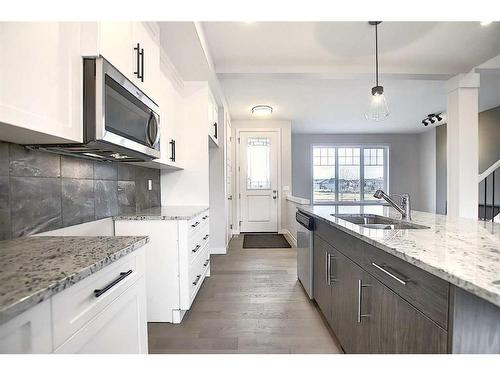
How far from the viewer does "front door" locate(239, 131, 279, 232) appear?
5852mm

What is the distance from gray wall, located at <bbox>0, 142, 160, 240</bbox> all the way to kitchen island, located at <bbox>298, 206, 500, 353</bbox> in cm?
158

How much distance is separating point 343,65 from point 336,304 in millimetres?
2774

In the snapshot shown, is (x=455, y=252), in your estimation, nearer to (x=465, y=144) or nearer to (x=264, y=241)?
(x=465, y=144)

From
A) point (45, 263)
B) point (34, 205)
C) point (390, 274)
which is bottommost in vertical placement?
point (390, 274)

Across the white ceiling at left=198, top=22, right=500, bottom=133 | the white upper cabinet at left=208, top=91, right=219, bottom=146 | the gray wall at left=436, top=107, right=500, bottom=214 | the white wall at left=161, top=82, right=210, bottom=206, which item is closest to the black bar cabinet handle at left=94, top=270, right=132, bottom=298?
the white wall at left=161, top=82, right=210, bottom=206

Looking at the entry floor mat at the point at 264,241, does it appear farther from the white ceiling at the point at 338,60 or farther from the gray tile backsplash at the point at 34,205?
the gray tile backsplash at the point at 34,205

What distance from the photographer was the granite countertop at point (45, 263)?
23.5 inches

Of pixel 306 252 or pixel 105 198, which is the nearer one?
pixel 105 198

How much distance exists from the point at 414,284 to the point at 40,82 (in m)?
1.51

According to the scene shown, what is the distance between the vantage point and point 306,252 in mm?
2518

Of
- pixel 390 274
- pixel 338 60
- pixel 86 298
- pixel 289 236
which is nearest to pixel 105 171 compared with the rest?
pixel 86 298

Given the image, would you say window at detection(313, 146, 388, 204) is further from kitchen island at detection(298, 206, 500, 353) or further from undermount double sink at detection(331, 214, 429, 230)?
kitchen island at detection(298, 206, 500, 353)
